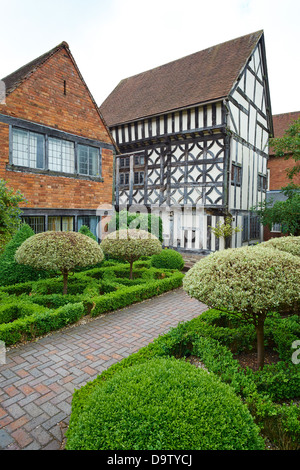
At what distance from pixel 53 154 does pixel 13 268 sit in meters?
5.29

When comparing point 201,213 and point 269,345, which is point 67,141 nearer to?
point 201,213

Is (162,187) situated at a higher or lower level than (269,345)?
higher

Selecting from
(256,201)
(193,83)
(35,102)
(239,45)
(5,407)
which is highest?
(239,45)

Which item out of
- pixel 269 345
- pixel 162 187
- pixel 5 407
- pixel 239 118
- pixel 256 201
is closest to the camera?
pixel 5 407

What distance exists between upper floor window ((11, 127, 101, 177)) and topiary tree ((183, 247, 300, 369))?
8.94m

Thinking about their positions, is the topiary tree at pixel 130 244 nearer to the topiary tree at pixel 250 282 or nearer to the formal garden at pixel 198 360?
the formal garden at pixel 198 360

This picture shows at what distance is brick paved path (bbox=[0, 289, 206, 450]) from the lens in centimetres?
339

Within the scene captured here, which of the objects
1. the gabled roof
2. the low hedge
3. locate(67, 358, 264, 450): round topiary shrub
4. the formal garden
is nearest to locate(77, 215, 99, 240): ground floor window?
the formal garden

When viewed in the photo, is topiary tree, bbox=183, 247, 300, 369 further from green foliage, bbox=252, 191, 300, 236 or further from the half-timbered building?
green foliage, bbox=252, 191, 300, 236

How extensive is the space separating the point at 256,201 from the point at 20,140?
1548cm

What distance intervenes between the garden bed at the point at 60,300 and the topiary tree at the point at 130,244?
1.01 metres

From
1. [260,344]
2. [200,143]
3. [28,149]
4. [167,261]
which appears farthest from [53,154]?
[260,344]

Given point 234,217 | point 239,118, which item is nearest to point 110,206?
point 234,217

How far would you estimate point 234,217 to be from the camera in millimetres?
16484
